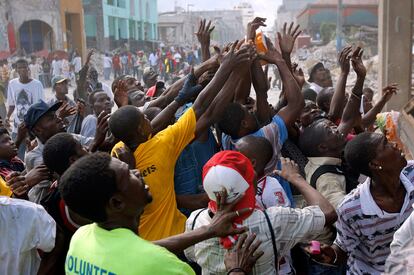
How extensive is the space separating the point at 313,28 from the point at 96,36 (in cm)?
2191

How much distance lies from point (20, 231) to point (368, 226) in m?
1.77

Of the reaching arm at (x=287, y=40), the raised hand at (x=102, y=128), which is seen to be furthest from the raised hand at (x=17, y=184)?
the reaching arm at (x=287, y=40)

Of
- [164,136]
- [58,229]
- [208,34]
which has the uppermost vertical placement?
[208,34]

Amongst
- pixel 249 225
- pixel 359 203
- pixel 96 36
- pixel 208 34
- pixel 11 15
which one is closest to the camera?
pixel 249 225

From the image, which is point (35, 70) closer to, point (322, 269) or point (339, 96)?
point (339, 96)

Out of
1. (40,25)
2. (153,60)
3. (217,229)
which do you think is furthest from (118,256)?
(40,25)

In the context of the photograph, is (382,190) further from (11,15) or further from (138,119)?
(11,15)

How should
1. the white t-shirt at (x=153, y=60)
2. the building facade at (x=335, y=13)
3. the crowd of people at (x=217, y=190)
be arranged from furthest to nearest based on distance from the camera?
1. the building facade at (x=335, y=13)
2. the white t-shirt at (x=153, y=60)
3. the crowd of people at (x=217, y=190)

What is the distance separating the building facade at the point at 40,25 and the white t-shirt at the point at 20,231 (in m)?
28.4

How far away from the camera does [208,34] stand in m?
4.55

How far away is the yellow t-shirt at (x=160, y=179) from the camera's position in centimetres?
325

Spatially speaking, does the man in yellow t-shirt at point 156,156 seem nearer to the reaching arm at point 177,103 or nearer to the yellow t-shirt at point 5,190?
the reaching arm at point 177,103

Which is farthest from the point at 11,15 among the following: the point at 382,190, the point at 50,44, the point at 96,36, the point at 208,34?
the point at 382,190

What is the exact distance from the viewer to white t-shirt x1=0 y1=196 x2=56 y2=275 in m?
2.64
